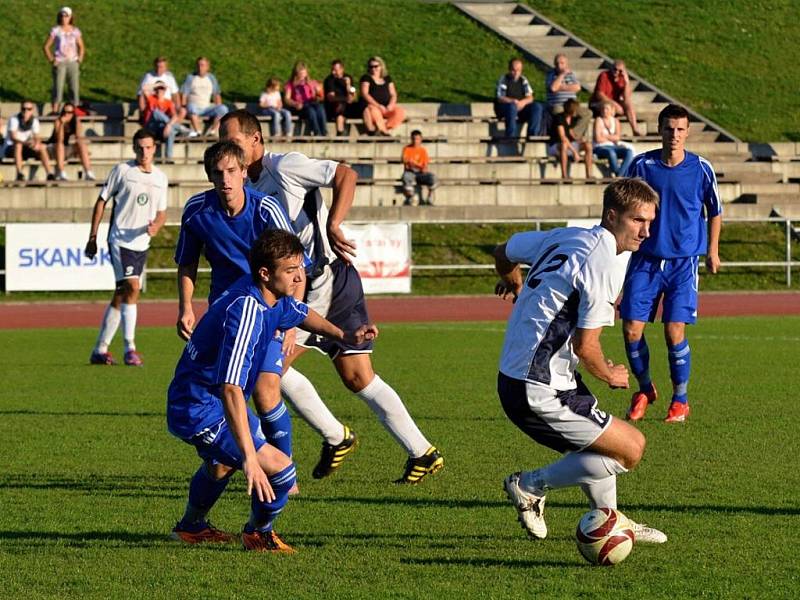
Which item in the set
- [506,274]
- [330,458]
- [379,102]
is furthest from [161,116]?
[506,274]

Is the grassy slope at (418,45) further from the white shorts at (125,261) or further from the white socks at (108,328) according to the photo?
the white shorts at (125,261)

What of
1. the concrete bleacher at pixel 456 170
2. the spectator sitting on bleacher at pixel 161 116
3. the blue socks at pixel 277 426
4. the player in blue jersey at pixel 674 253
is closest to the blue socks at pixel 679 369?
the player in blue jersey at pixel 674 253

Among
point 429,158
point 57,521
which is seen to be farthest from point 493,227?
point 57,521

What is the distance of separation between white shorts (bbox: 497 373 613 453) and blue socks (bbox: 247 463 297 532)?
943 millimetres

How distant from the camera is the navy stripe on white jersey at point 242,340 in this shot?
19.7 feet

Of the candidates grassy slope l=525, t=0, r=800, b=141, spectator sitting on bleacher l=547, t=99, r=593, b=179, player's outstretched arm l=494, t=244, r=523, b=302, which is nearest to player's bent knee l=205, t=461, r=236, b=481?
player's outstretched arm l=494, t=244, r=523, b=302

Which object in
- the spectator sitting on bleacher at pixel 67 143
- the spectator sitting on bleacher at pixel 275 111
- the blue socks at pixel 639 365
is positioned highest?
the spectator sitting on bleacher at pixel 275 111

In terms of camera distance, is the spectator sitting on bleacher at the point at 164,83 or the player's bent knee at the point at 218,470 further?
the spectator sitting on bleacher at the point at 164,83

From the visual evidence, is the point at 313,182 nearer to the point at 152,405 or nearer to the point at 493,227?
the point at 152,405

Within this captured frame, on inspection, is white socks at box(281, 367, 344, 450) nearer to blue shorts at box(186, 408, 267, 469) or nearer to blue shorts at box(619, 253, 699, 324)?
blue shorts at box(186, 408, 267, 469)

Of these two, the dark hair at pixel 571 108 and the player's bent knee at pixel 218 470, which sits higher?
the dark hair at pixel 571 108

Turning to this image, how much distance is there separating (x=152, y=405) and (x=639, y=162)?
13.4 ft

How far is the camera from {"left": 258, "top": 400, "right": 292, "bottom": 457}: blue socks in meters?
7.55

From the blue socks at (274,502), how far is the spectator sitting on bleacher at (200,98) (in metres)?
22.5
